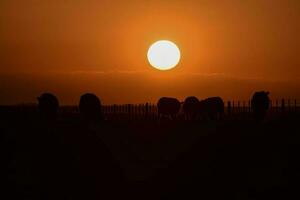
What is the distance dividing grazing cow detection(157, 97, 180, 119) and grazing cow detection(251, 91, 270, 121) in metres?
14.6

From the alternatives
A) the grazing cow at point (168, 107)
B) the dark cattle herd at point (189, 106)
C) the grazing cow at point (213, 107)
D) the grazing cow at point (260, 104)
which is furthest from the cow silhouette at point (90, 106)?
the grazing cow at point (260, 104)

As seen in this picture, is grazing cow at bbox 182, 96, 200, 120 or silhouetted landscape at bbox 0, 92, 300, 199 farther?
grazing cow at bbox 182, 96, 200, 120

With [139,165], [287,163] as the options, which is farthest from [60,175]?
[287,163]

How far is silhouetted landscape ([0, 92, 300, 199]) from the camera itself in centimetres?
2011

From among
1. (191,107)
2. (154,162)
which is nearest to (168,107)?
(191,107)

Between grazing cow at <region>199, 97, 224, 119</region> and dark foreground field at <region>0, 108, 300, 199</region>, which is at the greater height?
grazing cow at <region>199, 97, 224, 119</region>

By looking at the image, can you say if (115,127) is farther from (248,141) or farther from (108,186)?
(108,186)

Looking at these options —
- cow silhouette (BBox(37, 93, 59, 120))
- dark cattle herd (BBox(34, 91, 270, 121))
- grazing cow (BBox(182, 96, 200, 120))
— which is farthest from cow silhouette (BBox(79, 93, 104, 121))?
grazing cow (BBox(182, 96, 200, 120))

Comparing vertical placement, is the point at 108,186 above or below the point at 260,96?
below

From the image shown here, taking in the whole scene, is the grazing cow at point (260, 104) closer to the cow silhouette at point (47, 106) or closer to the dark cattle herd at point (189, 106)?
the dark cattle herd at point (189, 106)

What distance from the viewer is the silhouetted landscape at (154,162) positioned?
20109 millimetres

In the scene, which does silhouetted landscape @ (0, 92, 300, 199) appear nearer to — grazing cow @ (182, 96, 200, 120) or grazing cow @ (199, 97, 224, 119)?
grazing cow @ (199, 97, 224, 119)

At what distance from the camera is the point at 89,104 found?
49.2 m

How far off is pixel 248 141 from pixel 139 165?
5.44 m
